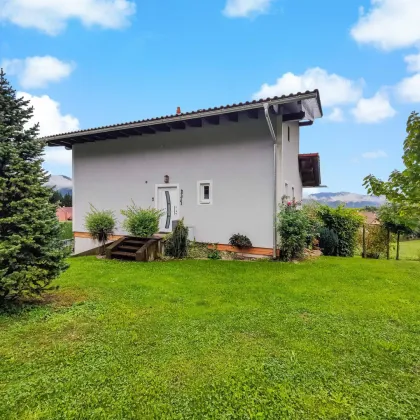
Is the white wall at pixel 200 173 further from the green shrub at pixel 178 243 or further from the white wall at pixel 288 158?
the green shrub at pixel 178 243

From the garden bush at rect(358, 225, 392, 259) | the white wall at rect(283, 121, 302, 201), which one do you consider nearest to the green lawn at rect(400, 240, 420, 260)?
the garden bush at rect(358, 225, 392, 259)

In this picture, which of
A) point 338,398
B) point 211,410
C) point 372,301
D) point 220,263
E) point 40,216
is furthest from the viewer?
point 220,263

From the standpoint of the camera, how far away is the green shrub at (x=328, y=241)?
10695mm

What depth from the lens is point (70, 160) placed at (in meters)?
12.2

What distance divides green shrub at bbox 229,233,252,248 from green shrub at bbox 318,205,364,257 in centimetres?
433

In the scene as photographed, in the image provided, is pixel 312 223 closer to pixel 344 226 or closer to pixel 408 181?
pixel 344 226

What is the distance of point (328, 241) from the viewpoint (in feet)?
35.1

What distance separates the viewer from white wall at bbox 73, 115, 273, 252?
337 inches

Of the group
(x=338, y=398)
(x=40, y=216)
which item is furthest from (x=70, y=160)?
(x=338, y=398)

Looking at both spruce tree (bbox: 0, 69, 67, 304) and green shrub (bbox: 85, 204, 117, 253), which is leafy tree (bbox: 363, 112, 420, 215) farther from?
green shrub (bbox: 85, 204, 117, 253)

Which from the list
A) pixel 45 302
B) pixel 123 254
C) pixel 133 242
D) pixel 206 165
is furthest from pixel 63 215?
pixel 45 302

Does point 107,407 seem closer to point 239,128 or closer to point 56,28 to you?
point 239,128

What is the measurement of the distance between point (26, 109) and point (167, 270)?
4.35 metres

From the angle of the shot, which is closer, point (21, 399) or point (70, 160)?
point (21, 399)
